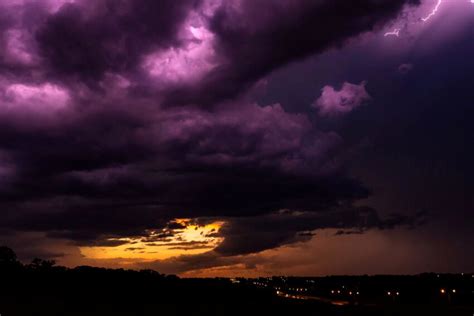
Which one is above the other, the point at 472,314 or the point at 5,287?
the point at 5,287

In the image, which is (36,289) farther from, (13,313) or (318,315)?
(318,315)

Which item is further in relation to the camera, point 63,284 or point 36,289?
point 63,284

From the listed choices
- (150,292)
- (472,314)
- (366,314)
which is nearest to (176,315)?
(366,314)

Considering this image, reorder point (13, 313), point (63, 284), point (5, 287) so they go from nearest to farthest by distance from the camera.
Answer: point (13, 313) < point (5, 287) < point (63, 284)

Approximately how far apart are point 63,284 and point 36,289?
22.2 m

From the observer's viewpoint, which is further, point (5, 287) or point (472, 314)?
point (5, 287)

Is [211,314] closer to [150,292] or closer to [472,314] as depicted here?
[472,314]

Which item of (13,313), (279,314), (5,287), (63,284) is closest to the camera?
(13,313)

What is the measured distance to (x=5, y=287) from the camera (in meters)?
164

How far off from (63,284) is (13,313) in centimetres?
10255

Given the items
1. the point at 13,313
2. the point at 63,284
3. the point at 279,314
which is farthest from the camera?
the point at 63,284

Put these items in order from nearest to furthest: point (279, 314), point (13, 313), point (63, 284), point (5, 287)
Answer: point (13, 313) → point (279, 314) → point (5, 287) → point (63, 284)

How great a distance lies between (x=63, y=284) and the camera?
189 meters

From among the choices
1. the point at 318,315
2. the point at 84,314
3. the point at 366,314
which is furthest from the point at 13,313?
the point at 366,314
